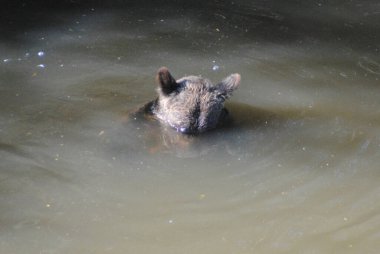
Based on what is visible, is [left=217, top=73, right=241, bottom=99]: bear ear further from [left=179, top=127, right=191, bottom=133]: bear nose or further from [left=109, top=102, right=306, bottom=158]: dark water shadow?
[left=179, top=127, right=191, bottom=133]: bear nose

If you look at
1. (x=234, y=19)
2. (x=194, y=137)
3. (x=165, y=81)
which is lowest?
(x=194, y=137)

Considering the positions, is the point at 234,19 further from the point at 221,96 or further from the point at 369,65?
the point at 221,96

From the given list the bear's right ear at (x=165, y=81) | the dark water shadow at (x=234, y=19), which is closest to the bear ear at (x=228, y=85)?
the bear's right ear at (x=165, y=81)

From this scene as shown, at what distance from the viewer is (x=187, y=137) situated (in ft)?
20.2

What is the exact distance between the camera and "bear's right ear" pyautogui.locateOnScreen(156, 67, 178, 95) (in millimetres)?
5969

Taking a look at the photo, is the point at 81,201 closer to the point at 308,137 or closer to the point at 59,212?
the point at 59,212

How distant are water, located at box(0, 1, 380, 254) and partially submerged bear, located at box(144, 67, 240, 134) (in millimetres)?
134

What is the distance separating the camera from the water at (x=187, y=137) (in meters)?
4.85

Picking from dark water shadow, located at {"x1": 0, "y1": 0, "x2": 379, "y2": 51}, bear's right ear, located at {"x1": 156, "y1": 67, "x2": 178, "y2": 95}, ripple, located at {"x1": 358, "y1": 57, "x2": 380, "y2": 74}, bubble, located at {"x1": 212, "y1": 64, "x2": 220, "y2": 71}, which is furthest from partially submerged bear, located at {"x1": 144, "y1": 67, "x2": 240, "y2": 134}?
ripple, located at {"x1": 358, "y1": 57, "x2": 380, "y2": 74}

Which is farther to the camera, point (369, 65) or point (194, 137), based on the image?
point (369, 65)

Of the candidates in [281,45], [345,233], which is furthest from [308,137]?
[281,45]

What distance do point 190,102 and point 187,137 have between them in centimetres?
34

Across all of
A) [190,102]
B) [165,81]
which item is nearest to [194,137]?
[190,102]

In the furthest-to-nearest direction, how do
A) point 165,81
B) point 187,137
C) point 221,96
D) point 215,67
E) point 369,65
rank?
point 369,65
point 215,67
point 221,96
point 187,137
point 165,81
